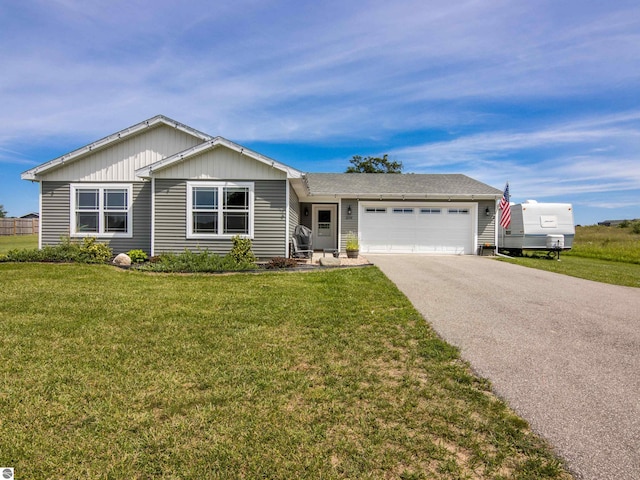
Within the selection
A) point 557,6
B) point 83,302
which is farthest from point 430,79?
point 83,302

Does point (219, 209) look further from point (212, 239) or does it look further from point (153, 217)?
point (153, 217)

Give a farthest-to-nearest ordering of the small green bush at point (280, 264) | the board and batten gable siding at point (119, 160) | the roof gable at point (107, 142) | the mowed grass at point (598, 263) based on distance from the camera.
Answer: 1. the board and batten gable siding at point (119, 160)
2. the roof gable at point (107, 142)
3. the small green bush at point (280, 264)
4. the mowed grass at point (598, 263)

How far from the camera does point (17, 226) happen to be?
26391 millimetres

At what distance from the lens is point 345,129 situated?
21.3 meters

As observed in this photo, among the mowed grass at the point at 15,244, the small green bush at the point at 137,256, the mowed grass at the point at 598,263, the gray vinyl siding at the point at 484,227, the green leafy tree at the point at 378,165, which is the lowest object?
the mowed grass at the point at 598,263

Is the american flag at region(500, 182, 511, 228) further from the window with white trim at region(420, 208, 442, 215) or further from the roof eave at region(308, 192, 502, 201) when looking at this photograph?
the window with white trim at region(420, 208, 442, 215)

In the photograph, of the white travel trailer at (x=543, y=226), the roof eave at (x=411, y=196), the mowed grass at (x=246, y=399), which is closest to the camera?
the mowed grass at (x=246, y=399)

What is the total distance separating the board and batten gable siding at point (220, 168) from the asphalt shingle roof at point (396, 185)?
3.73 metres

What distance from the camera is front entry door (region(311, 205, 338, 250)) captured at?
17.0 metres

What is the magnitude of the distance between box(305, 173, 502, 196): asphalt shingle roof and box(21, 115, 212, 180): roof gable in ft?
18.0

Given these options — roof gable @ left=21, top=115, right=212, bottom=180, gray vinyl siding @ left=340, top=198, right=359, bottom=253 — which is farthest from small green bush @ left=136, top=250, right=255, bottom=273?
gray vinyl siding @ left=340, top=198, right=359, bottom=253

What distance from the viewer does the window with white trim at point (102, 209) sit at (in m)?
12.2

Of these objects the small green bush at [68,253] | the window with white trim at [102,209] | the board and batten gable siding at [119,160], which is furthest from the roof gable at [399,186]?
the small green bush at [68,253]

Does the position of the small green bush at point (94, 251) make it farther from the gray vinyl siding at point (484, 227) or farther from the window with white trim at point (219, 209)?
the gray vinyl siding at point (484, 227)
